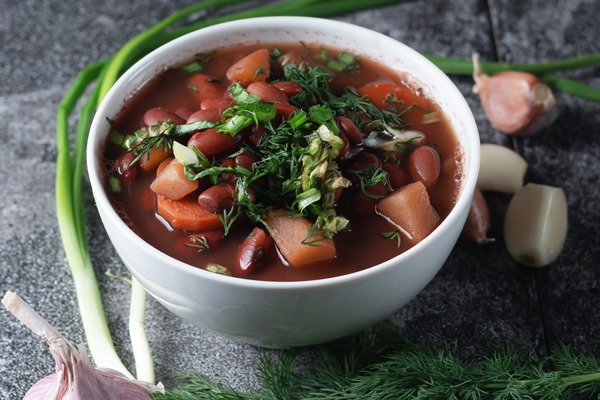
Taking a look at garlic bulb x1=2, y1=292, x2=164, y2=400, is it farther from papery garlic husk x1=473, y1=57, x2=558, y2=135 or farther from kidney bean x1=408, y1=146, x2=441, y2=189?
papery garlic husk x1=473, y1=57, x2=558, y2=135

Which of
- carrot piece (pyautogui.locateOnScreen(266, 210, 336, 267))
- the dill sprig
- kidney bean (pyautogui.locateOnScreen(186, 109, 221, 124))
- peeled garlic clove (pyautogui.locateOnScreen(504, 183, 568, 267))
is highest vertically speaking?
kidney bean (pyautogui.locateOnScreen(186, 109, 221, 124))

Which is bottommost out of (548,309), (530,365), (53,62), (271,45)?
(548,309)

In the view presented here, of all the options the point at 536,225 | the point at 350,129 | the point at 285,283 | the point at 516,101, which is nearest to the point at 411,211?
the point at 350,129

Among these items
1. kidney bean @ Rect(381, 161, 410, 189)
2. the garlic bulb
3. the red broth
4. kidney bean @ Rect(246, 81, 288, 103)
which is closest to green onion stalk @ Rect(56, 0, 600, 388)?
the garlic bulb

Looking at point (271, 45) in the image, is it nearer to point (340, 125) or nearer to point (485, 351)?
point (340, 125)

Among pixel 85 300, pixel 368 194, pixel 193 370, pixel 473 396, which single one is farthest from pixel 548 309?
pixel 85 300

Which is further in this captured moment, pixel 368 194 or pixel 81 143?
pixel 81 143
